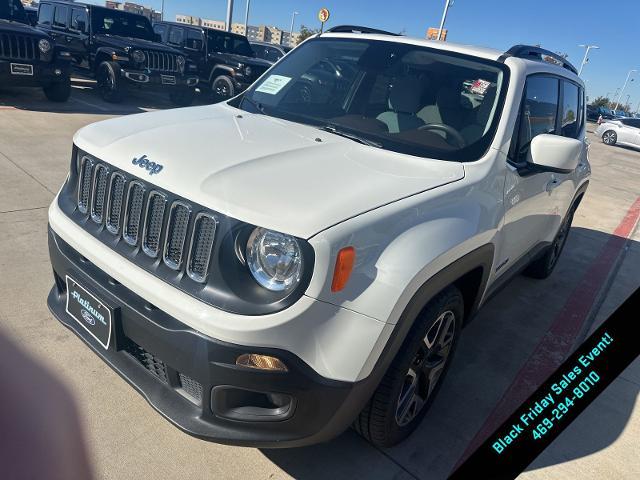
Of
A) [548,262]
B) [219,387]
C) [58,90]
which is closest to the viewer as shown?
[219,387]

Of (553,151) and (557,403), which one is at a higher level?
(553,151)

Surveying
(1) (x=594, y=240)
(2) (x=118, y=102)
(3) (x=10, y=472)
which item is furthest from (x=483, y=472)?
(2) (x=118, y=102)

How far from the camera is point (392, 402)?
7.28 ft

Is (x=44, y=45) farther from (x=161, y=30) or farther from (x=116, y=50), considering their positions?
(x=161, y=30)

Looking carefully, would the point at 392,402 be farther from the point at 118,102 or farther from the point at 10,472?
the point at 118,102

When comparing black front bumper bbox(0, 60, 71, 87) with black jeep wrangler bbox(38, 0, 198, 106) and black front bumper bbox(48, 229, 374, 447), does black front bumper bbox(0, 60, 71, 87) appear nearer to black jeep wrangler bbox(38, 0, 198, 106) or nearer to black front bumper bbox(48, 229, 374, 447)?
black jeep wrangler bbox(38, 0, 198, 106)

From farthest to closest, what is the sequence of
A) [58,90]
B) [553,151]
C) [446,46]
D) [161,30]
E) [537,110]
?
[161,30] < [58,90] < [537,110] < [446,46] < [553,151]

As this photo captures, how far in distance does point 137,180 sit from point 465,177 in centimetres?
148

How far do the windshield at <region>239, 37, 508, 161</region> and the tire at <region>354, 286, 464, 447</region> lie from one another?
0.82m

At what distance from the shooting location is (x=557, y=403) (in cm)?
277

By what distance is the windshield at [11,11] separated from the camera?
9562 mm

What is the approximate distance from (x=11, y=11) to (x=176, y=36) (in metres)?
4.27

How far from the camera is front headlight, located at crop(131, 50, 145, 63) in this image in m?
10.8

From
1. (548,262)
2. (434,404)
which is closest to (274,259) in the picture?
(434,404)
